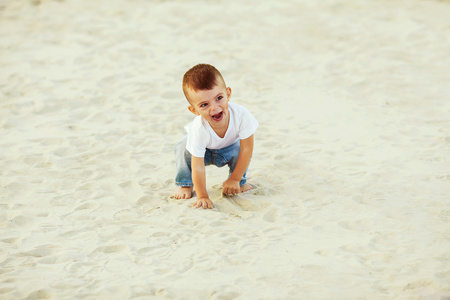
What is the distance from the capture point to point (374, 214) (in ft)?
12.2

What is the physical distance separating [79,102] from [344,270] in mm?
3703

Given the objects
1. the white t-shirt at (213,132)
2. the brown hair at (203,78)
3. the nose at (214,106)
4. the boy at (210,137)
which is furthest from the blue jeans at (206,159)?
the brown hair at (203,78)

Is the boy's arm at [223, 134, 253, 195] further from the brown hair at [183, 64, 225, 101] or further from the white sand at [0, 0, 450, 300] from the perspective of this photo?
the brown hair at [183, 64, 225, 101]

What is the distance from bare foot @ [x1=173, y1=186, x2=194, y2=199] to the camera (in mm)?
4055

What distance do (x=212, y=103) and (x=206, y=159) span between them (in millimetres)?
521

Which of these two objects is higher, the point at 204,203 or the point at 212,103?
the point at 212,103

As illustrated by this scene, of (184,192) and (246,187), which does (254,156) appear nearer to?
(246,187)

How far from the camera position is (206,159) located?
13.0 ft

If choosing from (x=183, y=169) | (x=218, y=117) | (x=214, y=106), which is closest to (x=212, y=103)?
(x=214, y=106)

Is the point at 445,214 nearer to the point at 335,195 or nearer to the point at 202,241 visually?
the point at 335,195

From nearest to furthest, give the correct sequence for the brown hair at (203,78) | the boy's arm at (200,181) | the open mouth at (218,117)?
the brown hair at (203,78)
the open mouth at (218,117)
the boy's arm at (200,181)

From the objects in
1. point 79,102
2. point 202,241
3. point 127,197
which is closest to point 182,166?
point 127,197

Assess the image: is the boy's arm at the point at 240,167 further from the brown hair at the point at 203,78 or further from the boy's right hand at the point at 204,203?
the brown hair at the point at 203,78

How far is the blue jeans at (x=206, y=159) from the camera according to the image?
394 cm
